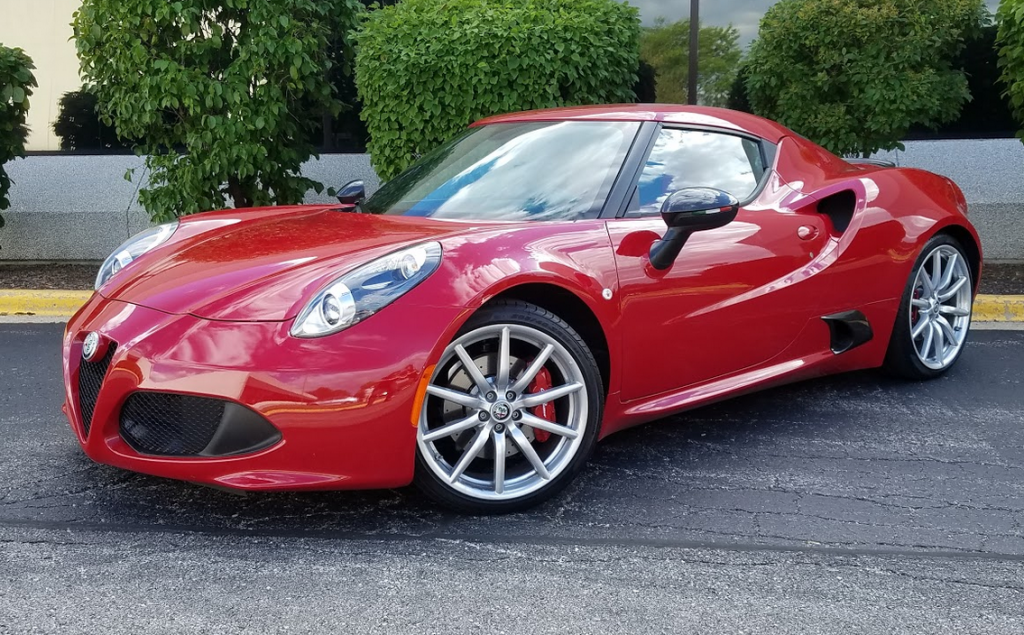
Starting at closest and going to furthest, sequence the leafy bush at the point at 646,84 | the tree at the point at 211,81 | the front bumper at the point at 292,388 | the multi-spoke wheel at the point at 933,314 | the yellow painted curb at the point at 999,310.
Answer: the front bumper at the point at 292,388 → the multi-spoke wheel at the point at 933,314 → the yellow painted curb at the point at 999,310 → the tree at the point at 211,81 → the leafy bush at the point at 646,84

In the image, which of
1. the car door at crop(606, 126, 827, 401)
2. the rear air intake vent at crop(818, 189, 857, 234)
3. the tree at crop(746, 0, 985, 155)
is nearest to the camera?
the car door at crop(606, 126, 827, 401)

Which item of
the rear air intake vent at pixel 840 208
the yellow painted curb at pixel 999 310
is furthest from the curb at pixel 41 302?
the yellow painted curb at pixel 999 310

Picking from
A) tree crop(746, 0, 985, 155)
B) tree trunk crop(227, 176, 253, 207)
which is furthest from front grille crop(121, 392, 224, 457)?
tree crop(746, 0, 985, 155)

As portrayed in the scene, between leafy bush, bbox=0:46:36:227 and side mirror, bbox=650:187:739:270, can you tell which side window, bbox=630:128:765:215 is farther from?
leafy bush, bbox=0:46:36:227

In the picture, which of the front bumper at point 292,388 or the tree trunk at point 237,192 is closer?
the front bumper at point 292,388

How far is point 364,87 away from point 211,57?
40.3 inches

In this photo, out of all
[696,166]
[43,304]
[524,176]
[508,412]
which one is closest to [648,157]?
[696,166]

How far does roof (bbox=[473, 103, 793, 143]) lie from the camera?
3785 mm

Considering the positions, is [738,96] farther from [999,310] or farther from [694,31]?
[999,310]

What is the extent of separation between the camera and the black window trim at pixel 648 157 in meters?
3.42

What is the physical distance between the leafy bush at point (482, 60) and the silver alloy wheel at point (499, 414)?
3.61 metres

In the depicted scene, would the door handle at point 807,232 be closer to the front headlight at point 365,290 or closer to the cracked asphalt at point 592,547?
the cracked asphalt at point 592,547

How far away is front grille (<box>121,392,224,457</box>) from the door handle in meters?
2.21

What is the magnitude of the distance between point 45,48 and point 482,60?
5449 millimetres
